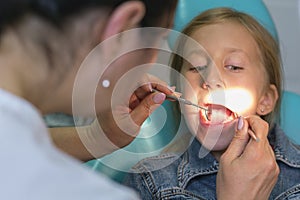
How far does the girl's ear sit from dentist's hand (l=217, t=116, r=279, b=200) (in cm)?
22

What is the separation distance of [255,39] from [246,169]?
14.3 inches

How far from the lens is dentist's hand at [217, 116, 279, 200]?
987 mm

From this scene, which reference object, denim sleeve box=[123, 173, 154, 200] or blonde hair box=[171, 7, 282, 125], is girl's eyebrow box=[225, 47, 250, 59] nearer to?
blonde hair box=[171, 7, 282, 125]

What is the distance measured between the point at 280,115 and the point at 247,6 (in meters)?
0.26

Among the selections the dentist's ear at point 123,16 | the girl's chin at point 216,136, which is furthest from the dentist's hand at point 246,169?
the dentist's ear at point 123,16

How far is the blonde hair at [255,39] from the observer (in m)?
1.26

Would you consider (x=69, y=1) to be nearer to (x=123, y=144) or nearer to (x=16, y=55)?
(x=16, y=55)

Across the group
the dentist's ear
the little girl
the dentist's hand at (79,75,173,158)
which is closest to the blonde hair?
the little girl

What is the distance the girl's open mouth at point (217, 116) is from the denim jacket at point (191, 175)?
103 millimetres

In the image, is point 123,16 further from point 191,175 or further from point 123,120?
point 191,175

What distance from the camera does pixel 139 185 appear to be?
1180 mm

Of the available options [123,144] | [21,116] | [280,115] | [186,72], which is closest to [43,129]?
[21,116]

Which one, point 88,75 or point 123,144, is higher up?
point 88,75

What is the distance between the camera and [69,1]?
528mm
